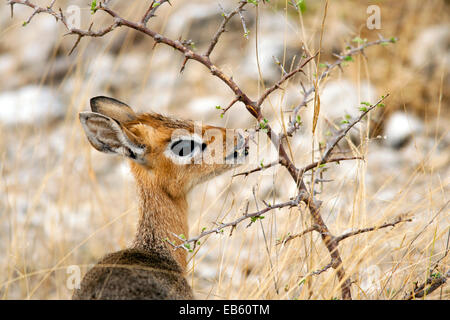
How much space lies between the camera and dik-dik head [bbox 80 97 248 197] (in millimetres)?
3875

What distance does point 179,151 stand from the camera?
3943mm

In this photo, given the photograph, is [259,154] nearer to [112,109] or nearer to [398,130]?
[112,109]

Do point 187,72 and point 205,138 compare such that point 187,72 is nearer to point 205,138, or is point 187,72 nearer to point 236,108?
point 236,108

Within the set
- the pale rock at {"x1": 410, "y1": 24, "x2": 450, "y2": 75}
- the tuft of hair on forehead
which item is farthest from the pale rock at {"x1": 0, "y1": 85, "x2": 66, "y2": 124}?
the pale rock at {"x1": 410, "y1": 24, "x2": 450, "y2": 75}

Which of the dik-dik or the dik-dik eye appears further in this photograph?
the dik-dik eye

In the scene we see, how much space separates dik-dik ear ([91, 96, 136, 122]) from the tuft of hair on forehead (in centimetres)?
8

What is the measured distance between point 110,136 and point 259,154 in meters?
1.31

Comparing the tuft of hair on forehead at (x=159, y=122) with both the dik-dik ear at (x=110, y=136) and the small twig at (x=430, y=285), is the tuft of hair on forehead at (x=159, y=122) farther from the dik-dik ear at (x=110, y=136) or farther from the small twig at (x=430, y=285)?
the small twig at (x=430, y=285)

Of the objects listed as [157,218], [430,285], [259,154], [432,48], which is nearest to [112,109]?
[157,218]

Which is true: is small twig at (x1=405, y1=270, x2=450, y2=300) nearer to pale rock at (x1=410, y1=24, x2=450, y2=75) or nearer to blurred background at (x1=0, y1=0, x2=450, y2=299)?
blurred background at (x1=0, y1=0, x2=450, y2=299)

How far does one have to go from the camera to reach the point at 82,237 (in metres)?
5.98

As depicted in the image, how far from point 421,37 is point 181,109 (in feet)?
10.0
